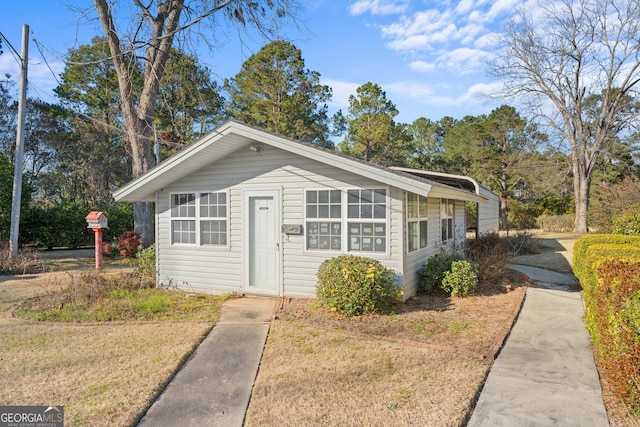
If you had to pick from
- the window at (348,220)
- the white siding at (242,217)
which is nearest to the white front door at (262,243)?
the white siding at (242,217)

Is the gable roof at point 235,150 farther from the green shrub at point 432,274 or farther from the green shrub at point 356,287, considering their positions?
the green shrub at point 356,287

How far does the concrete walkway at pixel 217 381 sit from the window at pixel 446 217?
5794 mm

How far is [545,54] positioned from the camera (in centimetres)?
2438

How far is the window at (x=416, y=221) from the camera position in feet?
23.8

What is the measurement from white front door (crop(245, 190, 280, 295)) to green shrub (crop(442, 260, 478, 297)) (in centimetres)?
357

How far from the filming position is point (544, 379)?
399 cm

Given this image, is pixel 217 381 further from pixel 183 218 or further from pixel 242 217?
pixel 183 218

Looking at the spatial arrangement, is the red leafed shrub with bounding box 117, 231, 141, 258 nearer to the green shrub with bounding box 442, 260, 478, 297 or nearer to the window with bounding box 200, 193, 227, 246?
the window with bounding box 200, 193, 227, 246

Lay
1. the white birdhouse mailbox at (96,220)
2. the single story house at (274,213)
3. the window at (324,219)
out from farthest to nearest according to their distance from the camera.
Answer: the white birdhouse mailbox at (96,220) → the window at (324,219) → the single story house at (274,213)

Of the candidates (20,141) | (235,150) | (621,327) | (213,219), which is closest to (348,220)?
(235,150)

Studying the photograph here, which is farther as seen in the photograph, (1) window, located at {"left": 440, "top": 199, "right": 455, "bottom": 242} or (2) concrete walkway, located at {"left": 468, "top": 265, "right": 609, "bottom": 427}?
(1) window, located at {"left": 440, "top": 199, "right": 455, "bottom": 242}

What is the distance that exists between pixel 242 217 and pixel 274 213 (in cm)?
77

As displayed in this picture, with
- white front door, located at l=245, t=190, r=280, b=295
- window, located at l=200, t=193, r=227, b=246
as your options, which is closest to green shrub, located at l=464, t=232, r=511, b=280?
white front door, located at l=245, t=190, r=280, b=295

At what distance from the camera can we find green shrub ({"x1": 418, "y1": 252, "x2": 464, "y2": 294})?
25.4ft
